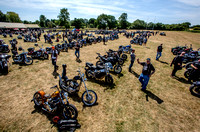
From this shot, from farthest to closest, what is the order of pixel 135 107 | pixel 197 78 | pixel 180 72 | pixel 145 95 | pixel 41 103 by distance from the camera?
pixel 180 72, pixel 197 78, pixel 145 95, pixel 135 107, pixel 41 103

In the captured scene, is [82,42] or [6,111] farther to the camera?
[82,42]

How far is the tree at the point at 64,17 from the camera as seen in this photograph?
74188mm

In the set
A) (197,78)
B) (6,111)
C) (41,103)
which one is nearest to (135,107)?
(41,103)

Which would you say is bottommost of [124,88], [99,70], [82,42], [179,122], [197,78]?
[179,122]

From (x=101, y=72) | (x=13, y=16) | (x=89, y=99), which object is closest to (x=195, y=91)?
(x=101, y=72)

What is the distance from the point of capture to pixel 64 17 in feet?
248

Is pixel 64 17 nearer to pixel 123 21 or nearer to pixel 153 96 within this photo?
pixel 123 21

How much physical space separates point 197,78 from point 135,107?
19.3 feet

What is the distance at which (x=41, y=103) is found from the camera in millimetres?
4477

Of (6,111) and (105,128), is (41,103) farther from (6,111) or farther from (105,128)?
(105,128)

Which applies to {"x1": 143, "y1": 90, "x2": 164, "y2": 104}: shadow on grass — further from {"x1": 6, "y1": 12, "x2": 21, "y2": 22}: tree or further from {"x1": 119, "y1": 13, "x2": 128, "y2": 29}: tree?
{"x1": 6, "y1": 12, "x2": 21, "y2": 22}: tree

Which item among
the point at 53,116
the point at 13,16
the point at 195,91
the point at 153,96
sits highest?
the point at 13,16

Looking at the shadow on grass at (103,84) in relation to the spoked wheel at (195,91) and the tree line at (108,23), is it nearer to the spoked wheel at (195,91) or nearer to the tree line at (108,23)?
the spoked wheel at (195,91)

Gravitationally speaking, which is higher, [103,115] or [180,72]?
[180,72]
